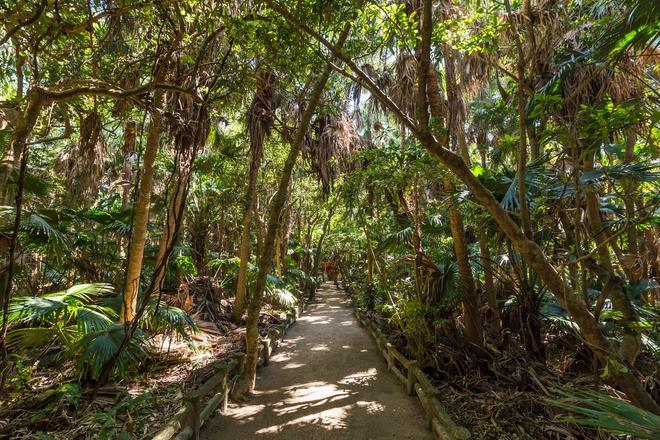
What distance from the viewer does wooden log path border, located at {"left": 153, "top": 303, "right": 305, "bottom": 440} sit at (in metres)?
3.03

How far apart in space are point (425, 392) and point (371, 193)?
471 centimetres

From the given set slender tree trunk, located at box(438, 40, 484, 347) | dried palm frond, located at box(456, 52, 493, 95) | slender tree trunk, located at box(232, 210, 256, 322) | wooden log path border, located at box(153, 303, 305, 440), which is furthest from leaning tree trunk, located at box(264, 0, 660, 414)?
slender tree trunk, located at box(232, 210, 256, 322)

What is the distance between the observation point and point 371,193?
7762 mm

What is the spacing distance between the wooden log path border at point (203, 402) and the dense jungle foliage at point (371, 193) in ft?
1.09

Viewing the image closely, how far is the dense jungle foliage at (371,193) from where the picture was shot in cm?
277

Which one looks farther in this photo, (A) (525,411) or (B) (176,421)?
(A) (525,411)

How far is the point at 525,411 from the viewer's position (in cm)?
380

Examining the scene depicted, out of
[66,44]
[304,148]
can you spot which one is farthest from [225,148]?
[66,44]

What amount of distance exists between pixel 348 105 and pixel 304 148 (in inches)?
86.2

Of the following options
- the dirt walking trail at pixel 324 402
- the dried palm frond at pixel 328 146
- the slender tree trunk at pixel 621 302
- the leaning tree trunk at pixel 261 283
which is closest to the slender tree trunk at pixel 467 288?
the dirt walking trail at pixel 324 402

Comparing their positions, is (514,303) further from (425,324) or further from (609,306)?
(609,306)

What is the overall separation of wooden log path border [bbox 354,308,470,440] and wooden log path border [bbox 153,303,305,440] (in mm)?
2385

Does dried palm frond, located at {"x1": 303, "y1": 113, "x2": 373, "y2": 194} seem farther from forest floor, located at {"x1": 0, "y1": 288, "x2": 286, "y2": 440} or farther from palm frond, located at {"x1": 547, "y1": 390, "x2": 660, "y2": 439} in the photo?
palm frond, located at {"x1": 547, "y1": 390, "x2": 660, "y2": 439}

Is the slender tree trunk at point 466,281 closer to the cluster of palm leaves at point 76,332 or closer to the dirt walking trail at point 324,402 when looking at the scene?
the dirt walking trail at point 324,402
